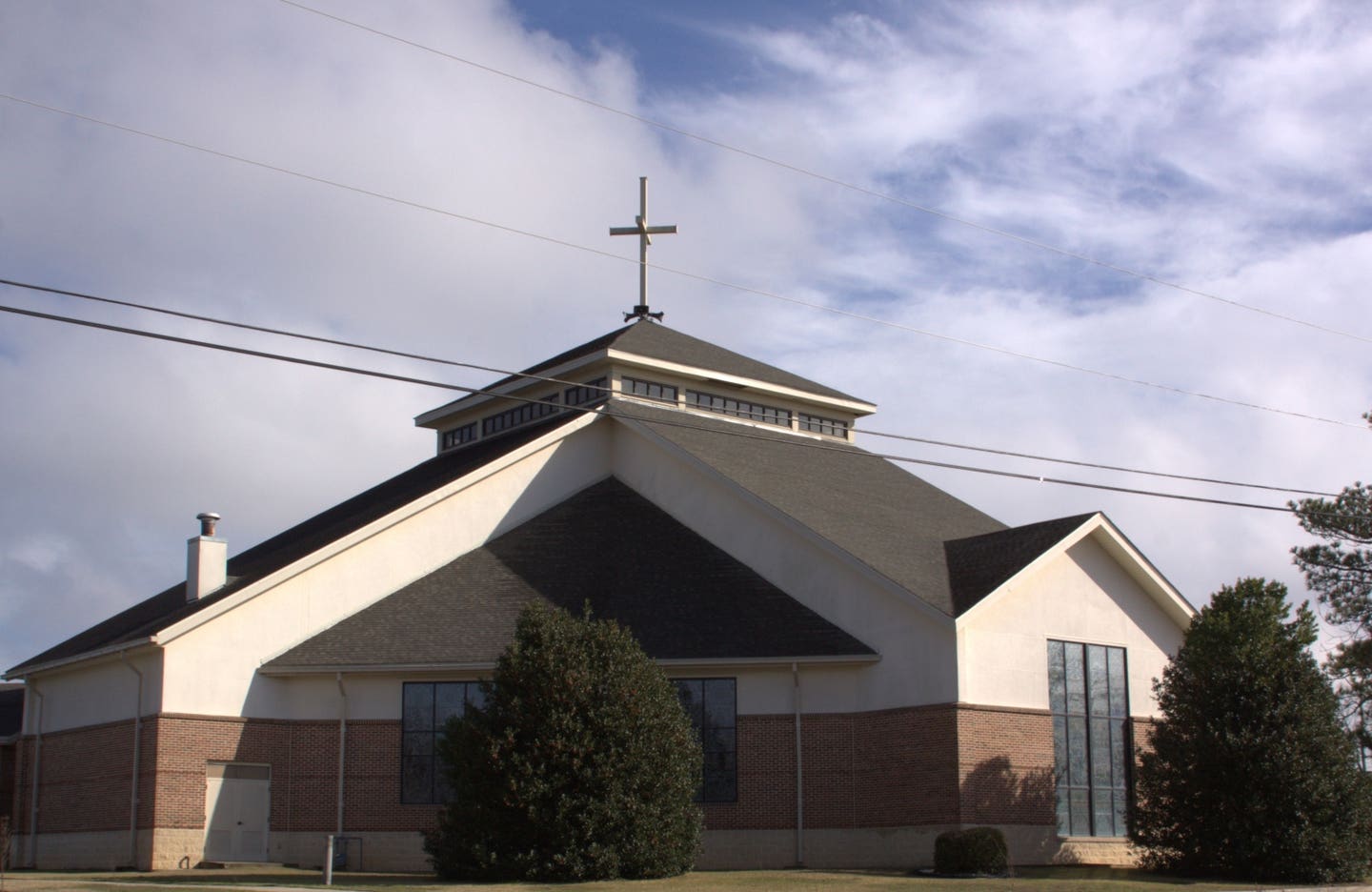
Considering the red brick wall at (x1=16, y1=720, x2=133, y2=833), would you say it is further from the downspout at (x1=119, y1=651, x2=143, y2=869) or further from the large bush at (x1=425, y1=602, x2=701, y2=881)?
the large bush at (x1=425, y1=602, x2=701, y2=881)

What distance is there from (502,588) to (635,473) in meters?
5.66

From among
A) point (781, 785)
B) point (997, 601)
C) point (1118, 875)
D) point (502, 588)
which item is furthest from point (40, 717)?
point (1118, 875)

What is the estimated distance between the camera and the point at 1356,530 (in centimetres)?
4506

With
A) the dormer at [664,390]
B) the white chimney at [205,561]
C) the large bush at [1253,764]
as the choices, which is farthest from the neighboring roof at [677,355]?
the large bush at [1253,764]

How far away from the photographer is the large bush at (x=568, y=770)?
24.7 m

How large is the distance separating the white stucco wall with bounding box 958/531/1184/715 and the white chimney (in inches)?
696

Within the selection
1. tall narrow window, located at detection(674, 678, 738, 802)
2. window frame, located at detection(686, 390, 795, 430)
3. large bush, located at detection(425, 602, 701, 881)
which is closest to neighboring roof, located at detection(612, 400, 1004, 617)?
window frame, located at detection(686, 390, 795, 430)

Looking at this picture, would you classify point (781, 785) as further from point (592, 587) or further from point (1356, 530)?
point (1356, 530)

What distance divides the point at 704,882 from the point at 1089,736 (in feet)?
37.5

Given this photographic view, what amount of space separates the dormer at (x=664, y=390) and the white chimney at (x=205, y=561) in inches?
390

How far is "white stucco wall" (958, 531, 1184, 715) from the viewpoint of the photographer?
30.6m

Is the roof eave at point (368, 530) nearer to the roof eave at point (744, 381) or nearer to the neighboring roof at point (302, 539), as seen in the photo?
the neighboring roof at point (302, 539)

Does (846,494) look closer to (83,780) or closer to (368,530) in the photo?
(368,530)

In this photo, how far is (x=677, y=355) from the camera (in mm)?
42969
